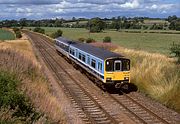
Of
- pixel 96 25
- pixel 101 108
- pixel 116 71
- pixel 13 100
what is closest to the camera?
pixel 13 100

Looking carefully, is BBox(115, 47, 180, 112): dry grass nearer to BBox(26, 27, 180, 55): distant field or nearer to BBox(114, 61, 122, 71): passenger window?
BBox(114, 61, 122, 71): passenger window

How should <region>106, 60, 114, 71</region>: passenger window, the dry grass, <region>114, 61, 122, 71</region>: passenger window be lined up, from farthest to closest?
<region>114, 61, 122, 71</region>: passenger window
<region>106, 60, 114, 71</region>: passenger window
the dry grass

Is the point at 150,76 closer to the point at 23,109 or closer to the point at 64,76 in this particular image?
the point at 64,76

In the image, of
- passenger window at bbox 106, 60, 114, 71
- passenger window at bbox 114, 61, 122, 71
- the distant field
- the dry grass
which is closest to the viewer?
the dry grass

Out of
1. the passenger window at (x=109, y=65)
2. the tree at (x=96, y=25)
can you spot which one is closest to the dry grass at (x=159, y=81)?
the passenger window at (x=109, y=65)

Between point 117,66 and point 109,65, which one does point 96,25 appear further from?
point 109,65

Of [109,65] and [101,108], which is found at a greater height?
[109,65]

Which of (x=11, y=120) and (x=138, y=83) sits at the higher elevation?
(x=11, y=120)

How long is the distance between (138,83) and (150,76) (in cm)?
105

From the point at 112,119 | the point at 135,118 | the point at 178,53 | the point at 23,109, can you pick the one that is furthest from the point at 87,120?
the point at 178,53

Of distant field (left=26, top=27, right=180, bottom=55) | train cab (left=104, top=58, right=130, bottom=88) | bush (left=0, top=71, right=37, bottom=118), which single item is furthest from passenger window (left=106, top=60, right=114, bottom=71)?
distant field (left=26, top=27, right=180, bottom=55)

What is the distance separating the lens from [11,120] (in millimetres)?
10680

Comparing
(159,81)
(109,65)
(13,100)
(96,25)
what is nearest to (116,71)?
(109,65)

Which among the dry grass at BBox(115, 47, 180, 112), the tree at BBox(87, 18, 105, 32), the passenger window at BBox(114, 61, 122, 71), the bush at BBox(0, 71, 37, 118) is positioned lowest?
the tree at BBox(87, 18, 105, 32)
